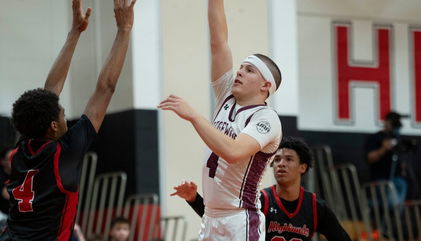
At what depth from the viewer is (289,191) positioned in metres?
7.74

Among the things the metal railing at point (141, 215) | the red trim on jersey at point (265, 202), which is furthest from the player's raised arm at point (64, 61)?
the metal railing at point (141, 215)

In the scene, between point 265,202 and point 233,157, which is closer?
point 233,157

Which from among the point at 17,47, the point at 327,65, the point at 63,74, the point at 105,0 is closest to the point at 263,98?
the point at 63,74

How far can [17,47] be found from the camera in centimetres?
1354

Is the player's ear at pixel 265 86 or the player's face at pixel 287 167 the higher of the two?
the player's ear at pixel 265 86

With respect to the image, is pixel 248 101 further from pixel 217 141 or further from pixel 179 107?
pixel 179 107

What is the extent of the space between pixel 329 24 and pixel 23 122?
1055 centimetres

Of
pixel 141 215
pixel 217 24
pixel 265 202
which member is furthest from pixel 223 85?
pixel 141 215

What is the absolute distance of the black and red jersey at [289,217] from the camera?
753 cm

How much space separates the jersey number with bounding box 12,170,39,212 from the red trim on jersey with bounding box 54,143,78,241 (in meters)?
0.14

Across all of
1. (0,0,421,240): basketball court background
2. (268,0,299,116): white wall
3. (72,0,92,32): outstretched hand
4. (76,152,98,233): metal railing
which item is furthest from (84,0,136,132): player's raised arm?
(268,0,299,116): white wall

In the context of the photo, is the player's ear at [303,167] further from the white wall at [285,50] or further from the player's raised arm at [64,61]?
the white wall at [285,50]

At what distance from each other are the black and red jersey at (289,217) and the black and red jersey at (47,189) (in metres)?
2.07

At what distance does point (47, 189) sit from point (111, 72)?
0.90 meters
